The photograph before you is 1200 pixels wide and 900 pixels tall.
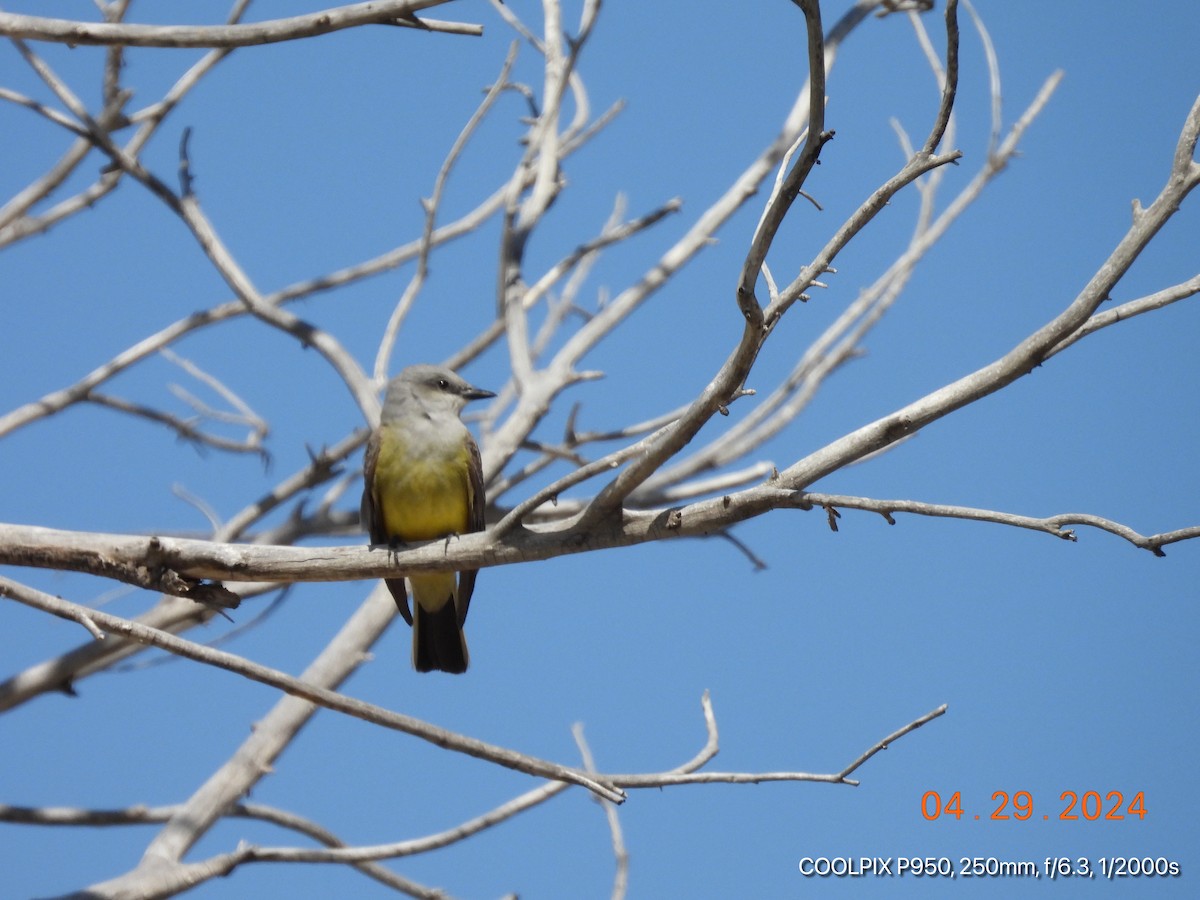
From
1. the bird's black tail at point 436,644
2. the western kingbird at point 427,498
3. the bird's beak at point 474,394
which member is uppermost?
the bird's beak at point 474,394

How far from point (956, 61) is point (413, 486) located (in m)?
3.89

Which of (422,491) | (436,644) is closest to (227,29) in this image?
(422,491)

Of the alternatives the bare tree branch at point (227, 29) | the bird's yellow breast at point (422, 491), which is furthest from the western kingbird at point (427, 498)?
the bare tree branch at point (227, 29)

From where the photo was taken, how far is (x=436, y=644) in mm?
6926

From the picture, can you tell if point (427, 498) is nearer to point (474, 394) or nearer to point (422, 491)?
point (422, 491)

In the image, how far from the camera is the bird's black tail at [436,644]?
6906 millimetres

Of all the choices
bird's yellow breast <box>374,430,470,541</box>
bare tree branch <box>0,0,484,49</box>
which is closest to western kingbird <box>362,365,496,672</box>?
bird's yellow breast <box>374,430,470,541</box>

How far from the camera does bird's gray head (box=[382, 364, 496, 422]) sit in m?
7.03

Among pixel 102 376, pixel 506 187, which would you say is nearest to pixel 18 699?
pixel 102 376

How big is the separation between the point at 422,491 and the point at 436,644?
0.96 metres

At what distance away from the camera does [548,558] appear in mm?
4559

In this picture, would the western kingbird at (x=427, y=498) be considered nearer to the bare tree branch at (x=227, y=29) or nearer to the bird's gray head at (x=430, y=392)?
A: the bird's gray head at (x=430, y=392)

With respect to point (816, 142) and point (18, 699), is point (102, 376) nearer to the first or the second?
point (18, 699)

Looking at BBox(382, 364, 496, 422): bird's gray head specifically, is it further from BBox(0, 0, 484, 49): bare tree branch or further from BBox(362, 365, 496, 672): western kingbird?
BBox(0, 0, 484, 49): bare tree branch
